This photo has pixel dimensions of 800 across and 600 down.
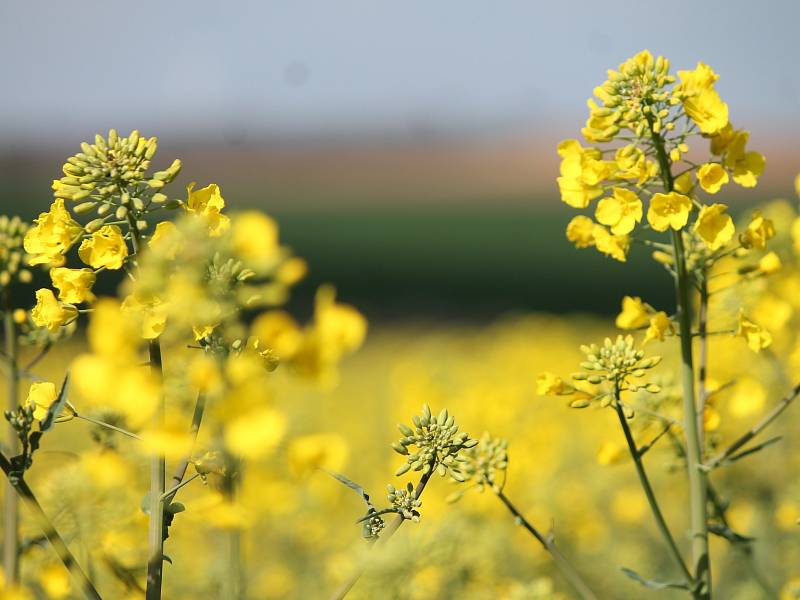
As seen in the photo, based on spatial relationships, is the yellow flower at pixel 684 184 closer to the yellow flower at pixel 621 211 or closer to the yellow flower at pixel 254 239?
the yellow flower at pixel 621 211

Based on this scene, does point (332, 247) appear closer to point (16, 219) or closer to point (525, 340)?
point (525, 340)

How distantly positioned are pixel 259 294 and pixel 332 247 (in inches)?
920

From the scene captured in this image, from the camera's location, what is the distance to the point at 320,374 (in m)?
1.01

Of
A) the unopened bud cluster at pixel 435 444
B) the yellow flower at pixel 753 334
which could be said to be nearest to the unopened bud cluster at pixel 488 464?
the unopened bud cluster at pixel 435 444

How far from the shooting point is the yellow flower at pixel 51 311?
1.37 meters

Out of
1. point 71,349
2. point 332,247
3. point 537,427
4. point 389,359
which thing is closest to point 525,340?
point 389,359

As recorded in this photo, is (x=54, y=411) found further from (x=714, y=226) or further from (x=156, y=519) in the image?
(x=714, y=226)

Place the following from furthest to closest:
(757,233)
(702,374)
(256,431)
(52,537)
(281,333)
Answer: (702,374) → (757,233) → (52,537) → (281,333) → (256,431)

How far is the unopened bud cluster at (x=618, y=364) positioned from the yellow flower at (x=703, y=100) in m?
0.50

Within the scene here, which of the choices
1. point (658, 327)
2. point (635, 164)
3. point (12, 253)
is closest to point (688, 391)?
point (658, 327)

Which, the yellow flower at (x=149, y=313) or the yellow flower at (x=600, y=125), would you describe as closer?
the yellow flower at (x=149, y=313)

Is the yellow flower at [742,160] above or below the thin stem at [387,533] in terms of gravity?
above

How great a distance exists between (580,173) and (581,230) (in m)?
0.16

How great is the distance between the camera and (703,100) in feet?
5.34
